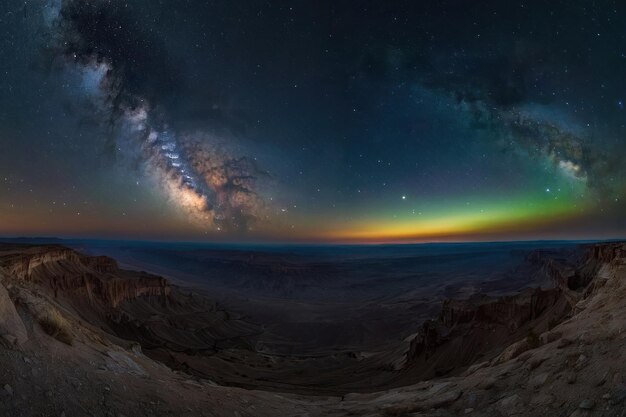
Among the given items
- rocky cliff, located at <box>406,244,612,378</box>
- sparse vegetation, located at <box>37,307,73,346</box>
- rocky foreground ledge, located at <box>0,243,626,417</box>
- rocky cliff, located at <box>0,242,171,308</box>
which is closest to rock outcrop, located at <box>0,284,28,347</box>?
rocky foreground ledge, located at <box>0,243,626,417</box>

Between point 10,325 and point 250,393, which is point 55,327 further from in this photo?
point 250,393

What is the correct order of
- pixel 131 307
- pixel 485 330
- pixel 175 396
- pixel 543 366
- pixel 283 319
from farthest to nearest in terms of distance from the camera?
pixel 283 319, pixel 131 307, pixel 485 330, pixel 175 396, pixel 543 366

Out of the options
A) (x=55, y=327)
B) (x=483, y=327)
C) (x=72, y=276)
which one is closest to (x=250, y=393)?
(x=55, y=327)

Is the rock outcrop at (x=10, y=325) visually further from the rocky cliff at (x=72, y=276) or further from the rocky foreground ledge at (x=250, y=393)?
the rocky cliff at (x=72, y=276)

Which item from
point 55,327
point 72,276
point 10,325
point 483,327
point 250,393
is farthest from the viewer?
point 72,276

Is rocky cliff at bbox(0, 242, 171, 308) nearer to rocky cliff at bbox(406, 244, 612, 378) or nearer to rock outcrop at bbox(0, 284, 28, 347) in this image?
rock outcrop at bbox(0, 284, 28, 347)

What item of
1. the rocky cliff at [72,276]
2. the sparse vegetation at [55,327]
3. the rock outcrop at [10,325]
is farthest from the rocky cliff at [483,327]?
the rocky cliff at [72,276]

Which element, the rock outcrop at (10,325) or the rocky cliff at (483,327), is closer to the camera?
the rock outcrop at (10,325)

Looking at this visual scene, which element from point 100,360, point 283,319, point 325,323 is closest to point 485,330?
point 100,360

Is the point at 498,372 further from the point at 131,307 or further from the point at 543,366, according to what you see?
the point at 131,307

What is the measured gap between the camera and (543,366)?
27.9 feet

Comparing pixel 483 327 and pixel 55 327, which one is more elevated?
pixel 55 327

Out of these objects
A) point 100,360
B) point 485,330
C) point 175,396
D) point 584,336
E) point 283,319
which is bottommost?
point 283,319

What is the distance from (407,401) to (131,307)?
72970mm
